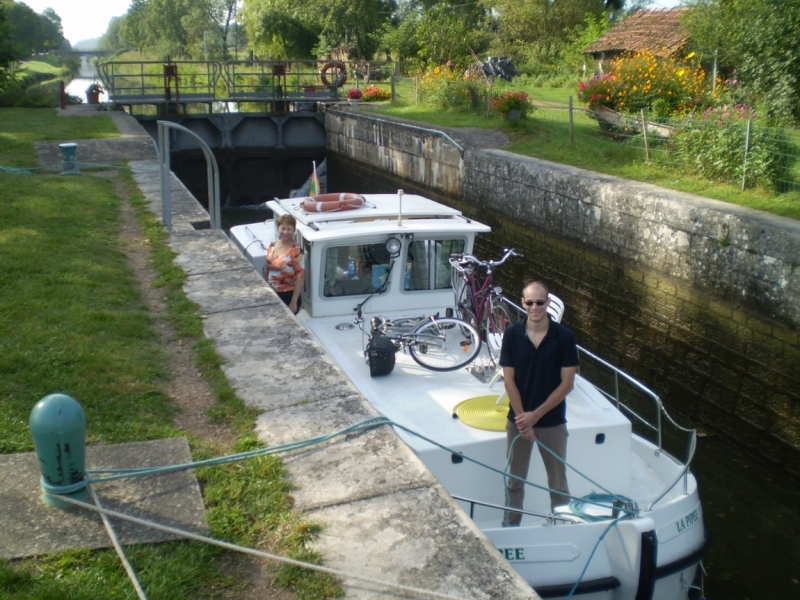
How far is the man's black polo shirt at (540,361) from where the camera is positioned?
3994 mm

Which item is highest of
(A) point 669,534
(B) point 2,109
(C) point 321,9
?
(C) point 321,9

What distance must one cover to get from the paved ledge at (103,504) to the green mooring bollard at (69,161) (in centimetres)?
938

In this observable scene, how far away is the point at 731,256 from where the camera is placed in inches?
332

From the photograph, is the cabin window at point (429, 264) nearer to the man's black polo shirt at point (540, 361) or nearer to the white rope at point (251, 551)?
the man's black polo shirt at point (540, 361)

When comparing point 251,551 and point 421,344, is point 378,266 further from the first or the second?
point 251,551

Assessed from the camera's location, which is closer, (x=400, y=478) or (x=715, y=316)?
(x=400, y=478)

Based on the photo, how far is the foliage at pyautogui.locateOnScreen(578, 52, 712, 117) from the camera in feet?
47.3

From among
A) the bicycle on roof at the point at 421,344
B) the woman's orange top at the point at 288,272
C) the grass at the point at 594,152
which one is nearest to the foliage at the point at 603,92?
the grass at the point at 594,152

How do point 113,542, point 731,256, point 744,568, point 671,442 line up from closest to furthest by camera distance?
1. point 113,542
2. point 744,568
3. point 671,442
4. point 731,256

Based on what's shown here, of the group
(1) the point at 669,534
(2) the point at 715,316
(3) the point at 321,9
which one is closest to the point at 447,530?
(1) the point at 669,534

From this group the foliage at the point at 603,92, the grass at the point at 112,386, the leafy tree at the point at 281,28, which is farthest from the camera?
the leafy tree at the point at 281,28

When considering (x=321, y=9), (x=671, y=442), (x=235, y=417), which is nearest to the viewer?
(x=235, y=417)

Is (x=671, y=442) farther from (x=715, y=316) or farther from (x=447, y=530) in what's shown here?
(x=447, y=530)

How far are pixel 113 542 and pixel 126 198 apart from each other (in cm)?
802
